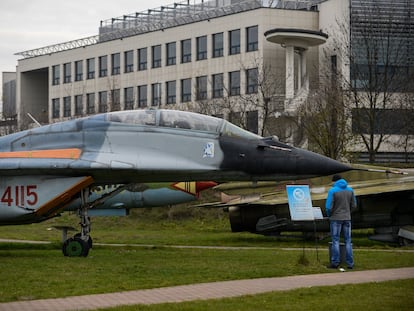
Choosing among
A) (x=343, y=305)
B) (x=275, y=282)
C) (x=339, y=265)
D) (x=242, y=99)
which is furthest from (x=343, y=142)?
(x=343, y=305)

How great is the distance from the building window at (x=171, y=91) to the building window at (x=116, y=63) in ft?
19.4

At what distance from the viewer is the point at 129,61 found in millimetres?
70250

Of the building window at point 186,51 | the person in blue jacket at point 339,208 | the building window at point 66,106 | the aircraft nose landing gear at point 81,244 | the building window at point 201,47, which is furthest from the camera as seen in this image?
→ the building window at point 66,106

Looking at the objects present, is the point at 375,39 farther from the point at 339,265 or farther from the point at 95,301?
the point at 95,301

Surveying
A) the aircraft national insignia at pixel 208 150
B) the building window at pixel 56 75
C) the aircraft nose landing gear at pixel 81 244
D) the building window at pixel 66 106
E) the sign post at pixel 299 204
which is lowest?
the aircraft nose landing gear at pixel 81 244

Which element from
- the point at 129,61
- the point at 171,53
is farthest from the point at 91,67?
the point at 171,53

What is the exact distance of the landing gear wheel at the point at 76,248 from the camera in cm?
1836

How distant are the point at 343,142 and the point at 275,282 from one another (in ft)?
81.4

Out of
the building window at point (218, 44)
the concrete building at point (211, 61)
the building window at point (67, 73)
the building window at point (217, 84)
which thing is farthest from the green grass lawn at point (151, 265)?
the building window at point (67, 73)

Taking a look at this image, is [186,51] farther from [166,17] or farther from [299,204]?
[299,204]

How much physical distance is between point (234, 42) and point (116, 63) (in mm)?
13743

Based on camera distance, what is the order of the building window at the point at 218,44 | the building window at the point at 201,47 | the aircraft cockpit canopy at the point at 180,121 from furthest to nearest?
the building window at the point at 201,47, the building window at the point at 218,44, the aircraft cockpit canopy at the point at 180,121

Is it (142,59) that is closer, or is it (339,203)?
(339,203)

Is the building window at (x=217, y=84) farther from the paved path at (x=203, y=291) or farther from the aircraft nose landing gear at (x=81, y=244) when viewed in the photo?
the paved path at (x=203, y=291)
